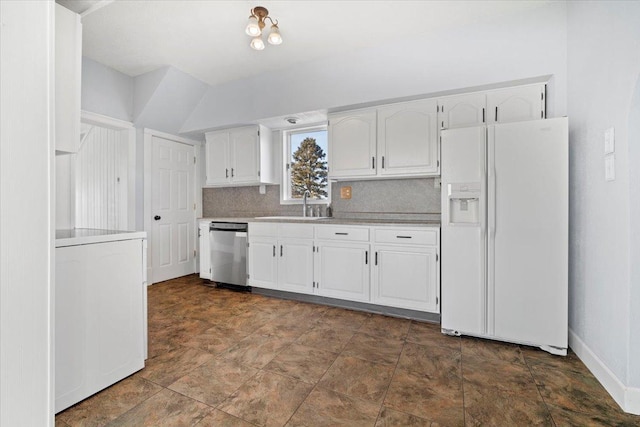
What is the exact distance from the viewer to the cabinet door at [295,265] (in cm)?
326

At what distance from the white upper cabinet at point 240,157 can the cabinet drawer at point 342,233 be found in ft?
4.45

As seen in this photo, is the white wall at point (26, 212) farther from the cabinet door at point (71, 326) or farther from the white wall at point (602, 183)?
the white wall at point (602, 183)

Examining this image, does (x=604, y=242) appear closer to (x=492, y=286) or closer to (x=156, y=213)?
(x=492, y=286)

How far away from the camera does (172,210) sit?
4465 millimetres

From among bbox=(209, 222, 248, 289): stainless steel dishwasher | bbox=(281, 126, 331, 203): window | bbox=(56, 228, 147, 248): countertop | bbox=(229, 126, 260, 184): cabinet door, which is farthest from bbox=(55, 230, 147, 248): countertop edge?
bbox=(281, 126, 331, 203): window

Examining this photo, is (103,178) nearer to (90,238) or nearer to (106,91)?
(106,91)

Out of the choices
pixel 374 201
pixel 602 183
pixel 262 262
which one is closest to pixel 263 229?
pixel 262 262

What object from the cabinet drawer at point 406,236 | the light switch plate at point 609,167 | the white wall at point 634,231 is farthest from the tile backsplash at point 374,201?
the white wall at point 634,231

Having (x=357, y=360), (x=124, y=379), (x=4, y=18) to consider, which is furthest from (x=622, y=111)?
(x=124, y=379)

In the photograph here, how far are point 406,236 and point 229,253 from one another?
2.22 meters

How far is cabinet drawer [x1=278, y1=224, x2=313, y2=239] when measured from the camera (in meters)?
3.27

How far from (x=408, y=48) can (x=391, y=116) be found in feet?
2.11

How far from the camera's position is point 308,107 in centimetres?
344

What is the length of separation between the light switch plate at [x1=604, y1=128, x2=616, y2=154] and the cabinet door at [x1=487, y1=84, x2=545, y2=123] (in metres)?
0.92
